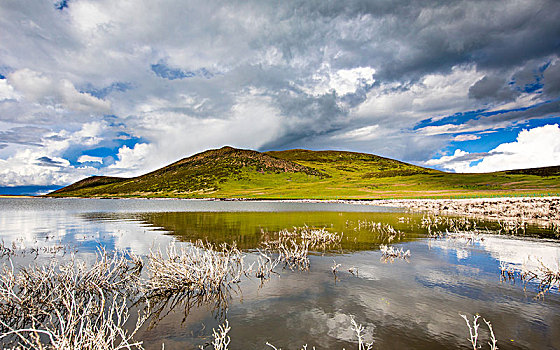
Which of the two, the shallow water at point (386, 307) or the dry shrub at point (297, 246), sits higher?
the dry shrub at point (297, 246)

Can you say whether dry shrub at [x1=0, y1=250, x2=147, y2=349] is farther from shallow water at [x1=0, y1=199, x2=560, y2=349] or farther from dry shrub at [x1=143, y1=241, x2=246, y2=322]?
shallow water at [x1=0, y1=199, x2=560, y2=349]

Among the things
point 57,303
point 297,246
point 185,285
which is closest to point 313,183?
point 297,246

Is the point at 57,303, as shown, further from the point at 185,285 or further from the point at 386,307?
the point at 386,307

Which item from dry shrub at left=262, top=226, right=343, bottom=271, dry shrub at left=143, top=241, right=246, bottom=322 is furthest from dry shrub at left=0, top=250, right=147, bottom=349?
dry shrub at left=262, top=226, right=343, bottom=271

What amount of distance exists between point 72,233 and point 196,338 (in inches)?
1034

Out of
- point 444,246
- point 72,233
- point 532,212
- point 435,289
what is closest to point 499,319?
point 435,289

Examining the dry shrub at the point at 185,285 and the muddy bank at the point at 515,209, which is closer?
the dry shrub at the point at 185,285

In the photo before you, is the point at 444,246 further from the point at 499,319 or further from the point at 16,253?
the point at 16,253

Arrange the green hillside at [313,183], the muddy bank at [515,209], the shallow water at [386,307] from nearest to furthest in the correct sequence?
the shallow water at [386,307]
the muddy bank at [515,209]
the green hillside at [313,183]

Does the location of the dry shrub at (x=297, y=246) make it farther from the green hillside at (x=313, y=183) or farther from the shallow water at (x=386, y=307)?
the green hillside at (x=313, y=183)

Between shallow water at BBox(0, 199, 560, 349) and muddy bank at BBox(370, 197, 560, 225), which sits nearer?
shallow water at BBox(0, 199, 560, 349)

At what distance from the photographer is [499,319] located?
9.34m

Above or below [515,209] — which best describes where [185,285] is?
below

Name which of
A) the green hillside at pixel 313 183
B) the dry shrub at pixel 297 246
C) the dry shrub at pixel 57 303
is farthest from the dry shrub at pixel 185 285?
the green hillside at pixel 313 183
